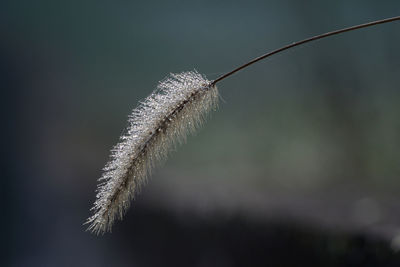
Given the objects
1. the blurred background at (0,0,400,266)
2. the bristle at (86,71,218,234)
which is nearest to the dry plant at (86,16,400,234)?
the bristle at (86,71,218,234)

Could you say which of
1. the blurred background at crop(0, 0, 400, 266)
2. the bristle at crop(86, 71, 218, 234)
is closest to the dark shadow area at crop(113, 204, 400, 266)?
the blurred background at crop(0, 0, 400, 266)

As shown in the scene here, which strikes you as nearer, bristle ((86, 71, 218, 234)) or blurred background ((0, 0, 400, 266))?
bristle ((86, 71, 218, 234))

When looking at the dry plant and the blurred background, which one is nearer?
the dry plant

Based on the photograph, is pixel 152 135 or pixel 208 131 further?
pixel 208 131

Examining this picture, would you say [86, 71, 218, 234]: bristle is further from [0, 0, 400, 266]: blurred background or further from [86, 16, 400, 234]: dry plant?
[0, 0, 400, 266]: blurred background

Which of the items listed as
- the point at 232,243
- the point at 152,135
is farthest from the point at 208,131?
the point at 152,135

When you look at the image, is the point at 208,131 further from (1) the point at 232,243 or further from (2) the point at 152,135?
(2) the point at 152,135

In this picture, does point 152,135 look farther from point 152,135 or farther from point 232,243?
point 232,243

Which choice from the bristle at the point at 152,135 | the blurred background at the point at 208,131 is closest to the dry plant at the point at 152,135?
the bristle at the point at 152,135

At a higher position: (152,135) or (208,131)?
(208,131)
